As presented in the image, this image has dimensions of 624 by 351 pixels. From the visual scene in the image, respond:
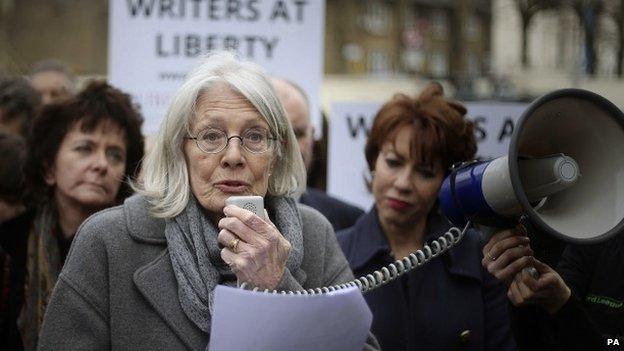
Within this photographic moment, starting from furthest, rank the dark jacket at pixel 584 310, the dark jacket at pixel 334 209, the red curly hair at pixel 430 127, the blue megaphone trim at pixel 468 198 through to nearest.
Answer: the dark jacket at pixel 334 209 → the red curly hair at pixel 430 127 → the dark jacket at pixel 584 310 → the blue megaphone trim at pixel 468 198

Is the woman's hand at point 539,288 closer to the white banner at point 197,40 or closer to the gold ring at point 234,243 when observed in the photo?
the gold ring at point 234,243

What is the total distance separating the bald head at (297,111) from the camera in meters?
4.80

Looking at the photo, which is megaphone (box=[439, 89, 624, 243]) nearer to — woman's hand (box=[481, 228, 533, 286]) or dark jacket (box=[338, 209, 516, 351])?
woman's hand (box=[481, 228, 533, 286])

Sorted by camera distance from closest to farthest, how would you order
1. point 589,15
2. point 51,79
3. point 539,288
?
1. point 539,288
2. point 51,79
3. point 589,15

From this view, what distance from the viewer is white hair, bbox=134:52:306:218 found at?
272cm

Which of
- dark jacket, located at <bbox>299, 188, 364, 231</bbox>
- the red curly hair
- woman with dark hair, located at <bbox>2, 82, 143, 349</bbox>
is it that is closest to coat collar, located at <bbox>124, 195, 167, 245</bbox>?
woman with dark hair, located at <bbox>2, 82, 143, 349</bbox>

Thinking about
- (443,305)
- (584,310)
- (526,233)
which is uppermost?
(526,233)

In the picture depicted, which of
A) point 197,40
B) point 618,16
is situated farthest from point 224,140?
point 618,16

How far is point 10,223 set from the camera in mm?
3869

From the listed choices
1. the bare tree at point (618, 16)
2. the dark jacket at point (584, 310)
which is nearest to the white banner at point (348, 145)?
the dark jacket at point (584, 310)

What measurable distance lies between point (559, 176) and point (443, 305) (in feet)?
3.75

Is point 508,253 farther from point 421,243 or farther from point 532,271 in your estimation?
point 421,243

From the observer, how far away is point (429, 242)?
3.71 meters

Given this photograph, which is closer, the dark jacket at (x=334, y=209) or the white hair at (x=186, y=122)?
the white hair at (x=186, y=122)
